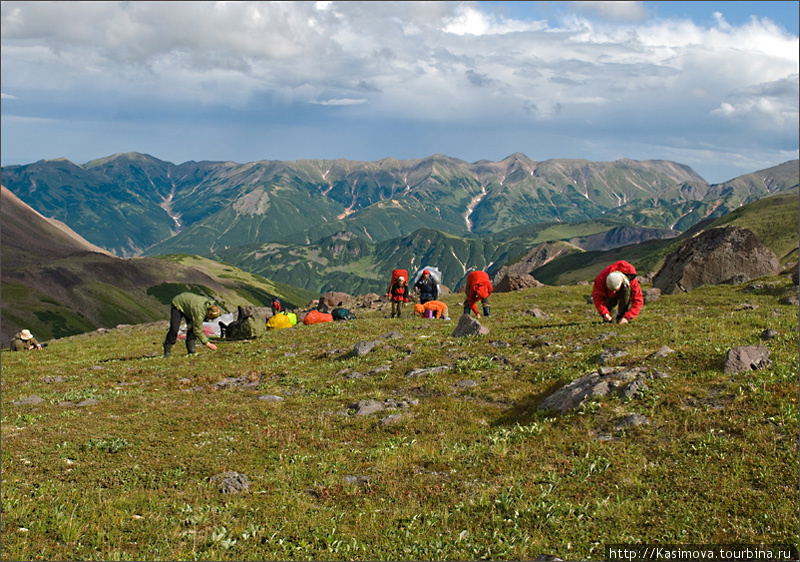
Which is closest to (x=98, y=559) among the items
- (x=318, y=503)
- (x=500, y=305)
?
(x=318, y=503)

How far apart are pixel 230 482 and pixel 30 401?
41.0 ft

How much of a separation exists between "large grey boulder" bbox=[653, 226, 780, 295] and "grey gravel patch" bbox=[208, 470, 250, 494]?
53.0 meters

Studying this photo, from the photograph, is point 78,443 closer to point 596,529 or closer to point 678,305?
point 596,529

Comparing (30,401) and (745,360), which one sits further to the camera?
(30,401)

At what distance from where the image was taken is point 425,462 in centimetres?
1162

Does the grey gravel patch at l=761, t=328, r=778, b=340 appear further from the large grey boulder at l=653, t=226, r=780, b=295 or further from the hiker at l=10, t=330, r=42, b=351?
the hiker at l=10, t=330, r=42, b=351

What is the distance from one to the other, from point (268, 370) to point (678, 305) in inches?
1073

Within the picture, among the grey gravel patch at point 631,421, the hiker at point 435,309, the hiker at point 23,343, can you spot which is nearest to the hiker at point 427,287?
the hiker at point 435,309

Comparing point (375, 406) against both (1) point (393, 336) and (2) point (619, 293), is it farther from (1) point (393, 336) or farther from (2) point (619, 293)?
(2) point (619, 293)

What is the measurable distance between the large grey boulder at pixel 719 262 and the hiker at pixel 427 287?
28.6 meters

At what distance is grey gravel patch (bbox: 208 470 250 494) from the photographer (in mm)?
10583

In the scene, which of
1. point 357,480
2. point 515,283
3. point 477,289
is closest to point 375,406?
point 357,480

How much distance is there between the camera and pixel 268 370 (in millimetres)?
22734

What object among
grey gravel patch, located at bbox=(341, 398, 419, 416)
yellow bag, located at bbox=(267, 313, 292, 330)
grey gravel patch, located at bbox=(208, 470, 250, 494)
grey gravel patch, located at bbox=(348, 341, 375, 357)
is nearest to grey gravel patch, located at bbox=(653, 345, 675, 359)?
grey gravel patch, located at bbox=(341, 398, 419, 416)
